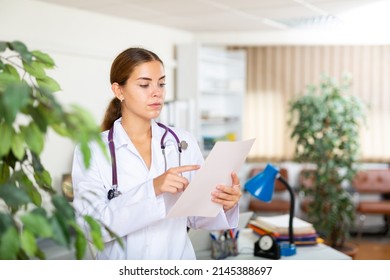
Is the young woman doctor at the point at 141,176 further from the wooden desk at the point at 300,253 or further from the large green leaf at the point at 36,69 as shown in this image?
the wooden desk at the point at 300,253

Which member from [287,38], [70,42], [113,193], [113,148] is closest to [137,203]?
[113,193]

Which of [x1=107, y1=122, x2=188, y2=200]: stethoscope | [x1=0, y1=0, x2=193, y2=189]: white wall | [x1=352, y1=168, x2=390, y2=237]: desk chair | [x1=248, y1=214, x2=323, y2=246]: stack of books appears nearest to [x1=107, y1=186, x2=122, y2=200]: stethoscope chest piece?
[x1=107, y1=122, x2=188, y2=200]: stethoscope

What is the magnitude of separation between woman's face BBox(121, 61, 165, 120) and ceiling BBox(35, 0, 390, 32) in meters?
2.55

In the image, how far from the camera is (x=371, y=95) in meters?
6.41

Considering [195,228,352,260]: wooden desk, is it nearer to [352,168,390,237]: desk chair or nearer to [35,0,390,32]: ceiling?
[35,0,390,32]: ceiling

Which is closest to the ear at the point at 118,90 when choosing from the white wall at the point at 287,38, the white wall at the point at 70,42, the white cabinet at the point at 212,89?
the white wall at the point at 70,42

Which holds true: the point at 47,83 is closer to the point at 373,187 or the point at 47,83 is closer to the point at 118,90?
the point at 118,90

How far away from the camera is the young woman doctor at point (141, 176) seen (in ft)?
5.29

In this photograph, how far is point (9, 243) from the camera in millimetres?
1050

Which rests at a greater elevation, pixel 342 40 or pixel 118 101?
pixel 342 40

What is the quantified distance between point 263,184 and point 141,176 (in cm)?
93
